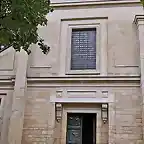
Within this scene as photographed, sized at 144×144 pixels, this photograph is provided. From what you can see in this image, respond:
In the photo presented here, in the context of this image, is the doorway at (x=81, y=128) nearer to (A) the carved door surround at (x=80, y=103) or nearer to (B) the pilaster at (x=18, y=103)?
(A) the carved door surround at (x=80, y=103)

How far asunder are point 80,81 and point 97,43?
64.6 inches

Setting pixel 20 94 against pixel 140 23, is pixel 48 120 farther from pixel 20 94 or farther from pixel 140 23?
pixel 140 23

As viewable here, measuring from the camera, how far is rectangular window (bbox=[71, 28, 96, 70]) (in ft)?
35.0

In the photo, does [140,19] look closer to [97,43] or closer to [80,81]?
[97,43]

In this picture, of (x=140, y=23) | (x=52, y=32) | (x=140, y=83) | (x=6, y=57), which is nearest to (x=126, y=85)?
(x=140, y=83)

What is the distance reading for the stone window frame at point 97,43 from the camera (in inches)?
408

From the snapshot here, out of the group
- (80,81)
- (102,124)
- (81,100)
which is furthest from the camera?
(80,81)

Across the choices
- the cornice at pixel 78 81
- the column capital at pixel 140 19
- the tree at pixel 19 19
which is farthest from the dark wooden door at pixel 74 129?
the column capital at pixel 140 19

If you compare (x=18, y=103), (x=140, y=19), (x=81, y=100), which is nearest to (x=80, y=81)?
(x=81, y=100)

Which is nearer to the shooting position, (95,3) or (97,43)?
(97,43)

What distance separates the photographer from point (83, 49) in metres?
10.9

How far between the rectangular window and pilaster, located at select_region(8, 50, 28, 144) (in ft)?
5.97

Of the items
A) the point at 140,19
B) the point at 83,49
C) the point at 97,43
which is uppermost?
the point at 140,19

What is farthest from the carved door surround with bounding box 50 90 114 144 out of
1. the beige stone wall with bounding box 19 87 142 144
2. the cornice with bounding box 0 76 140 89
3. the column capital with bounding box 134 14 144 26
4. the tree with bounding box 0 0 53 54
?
the tree with bounding box 0 0 53 54
